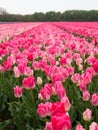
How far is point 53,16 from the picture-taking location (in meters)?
66.8

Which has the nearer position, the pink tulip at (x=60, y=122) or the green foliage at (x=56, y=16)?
the pink tulip at (x=60, y=122)

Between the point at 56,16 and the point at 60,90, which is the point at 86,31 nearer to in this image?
the point at 60,90

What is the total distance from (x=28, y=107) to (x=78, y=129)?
1223mm

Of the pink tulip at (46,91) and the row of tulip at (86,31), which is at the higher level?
the pink tulip at (46,91)

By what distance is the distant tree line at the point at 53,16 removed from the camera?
63.3m

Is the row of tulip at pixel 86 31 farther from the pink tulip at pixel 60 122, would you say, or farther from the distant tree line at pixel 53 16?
the distant tree line at pixel 53 16

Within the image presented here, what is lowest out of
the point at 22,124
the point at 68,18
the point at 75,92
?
the point at 68,18

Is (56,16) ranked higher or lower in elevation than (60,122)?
lower

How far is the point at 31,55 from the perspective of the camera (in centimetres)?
413

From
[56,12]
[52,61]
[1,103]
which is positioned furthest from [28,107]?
[56,12]

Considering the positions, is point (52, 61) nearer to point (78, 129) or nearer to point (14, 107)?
point (14, 107)

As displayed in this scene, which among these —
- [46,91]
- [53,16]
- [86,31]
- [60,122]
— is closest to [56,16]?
[53,16]

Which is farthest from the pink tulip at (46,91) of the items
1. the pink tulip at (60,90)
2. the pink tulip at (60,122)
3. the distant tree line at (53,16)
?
the distant tree line at (53,16)

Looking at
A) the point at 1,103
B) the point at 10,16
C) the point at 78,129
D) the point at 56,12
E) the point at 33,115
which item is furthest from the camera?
the point at 56,12
